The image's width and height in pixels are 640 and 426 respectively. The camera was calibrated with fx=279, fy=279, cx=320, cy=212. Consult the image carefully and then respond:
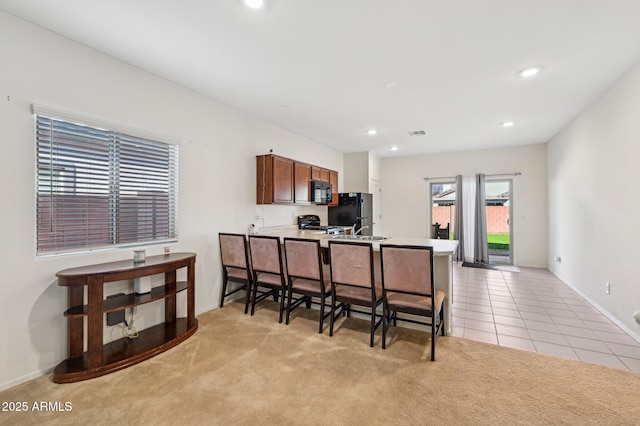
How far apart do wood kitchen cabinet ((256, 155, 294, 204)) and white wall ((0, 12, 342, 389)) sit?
68 centimetres

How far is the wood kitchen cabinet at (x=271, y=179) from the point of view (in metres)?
4.14

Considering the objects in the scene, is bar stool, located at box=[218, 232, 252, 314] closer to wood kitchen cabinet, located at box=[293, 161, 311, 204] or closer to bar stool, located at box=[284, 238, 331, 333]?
bar stool, located at box=[284, 238, 331, 333]

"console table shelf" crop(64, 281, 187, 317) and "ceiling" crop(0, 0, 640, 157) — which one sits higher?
"ceiling" crop(0, 0, 640, 157)

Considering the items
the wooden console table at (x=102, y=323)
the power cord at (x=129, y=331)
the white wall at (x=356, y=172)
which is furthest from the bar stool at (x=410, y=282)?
the white wall at (x=356, y=172)

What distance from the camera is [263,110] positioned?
400 centimetres

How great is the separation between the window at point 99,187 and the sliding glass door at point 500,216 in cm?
659

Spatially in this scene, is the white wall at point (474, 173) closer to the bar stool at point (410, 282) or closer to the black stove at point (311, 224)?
the black stove at point (311, 224)

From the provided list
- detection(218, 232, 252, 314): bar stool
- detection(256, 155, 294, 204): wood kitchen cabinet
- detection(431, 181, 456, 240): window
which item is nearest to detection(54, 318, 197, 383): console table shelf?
detection(218, 232, 252, 314): bar stool

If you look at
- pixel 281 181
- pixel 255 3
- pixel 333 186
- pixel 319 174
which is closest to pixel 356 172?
pixel 333 186

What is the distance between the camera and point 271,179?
13.5 feet

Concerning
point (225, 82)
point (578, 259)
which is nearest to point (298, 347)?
point (225, 82)

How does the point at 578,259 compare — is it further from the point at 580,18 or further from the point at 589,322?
the point at 580,18

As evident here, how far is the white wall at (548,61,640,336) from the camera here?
2.79m

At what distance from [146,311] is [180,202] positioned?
120cm
